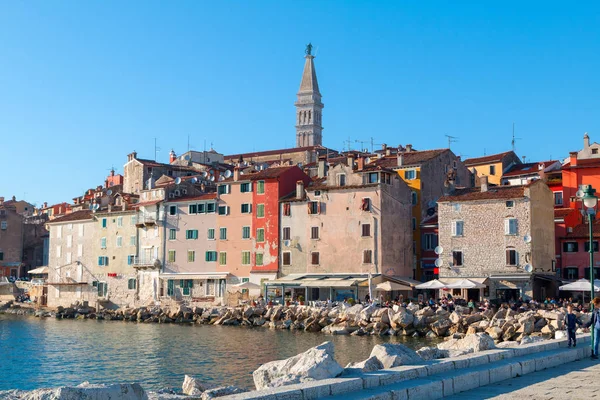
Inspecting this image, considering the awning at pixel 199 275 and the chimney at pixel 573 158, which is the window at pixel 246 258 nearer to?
the awning at pixel 199 275

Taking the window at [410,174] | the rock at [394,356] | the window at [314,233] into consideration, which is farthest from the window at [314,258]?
the rock at [394,356]

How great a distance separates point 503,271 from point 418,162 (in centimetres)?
1140

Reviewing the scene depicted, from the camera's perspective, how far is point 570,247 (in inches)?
1886

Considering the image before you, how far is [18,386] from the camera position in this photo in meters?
24.6

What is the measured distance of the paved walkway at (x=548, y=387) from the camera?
1079 cm

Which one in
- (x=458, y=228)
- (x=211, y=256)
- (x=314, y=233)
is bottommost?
(x=211, y=256)

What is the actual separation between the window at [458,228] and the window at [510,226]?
2.80 metres

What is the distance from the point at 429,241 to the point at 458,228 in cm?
469

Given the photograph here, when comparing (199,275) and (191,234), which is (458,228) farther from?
(191,234)

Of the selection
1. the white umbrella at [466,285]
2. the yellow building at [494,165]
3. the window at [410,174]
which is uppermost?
the yellow building at [494,165]

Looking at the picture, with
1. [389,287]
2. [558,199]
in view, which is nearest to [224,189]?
[389,287]

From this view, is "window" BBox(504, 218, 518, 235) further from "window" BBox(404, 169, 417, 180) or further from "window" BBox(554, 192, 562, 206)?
"window" BBox(554, 192, 562, 206)

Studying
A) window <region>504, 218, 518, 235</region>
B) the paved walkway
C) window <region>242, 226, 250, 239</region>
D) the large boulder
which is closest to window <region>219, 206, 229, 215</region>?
window <region>242, 226, 250, 239</region>

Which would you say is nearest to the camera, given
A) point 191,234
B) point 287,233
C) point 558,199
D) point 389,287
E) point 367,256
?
point 389,287
